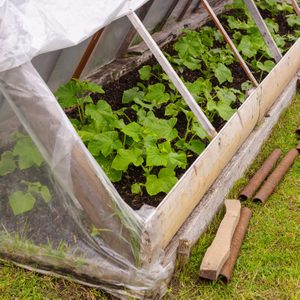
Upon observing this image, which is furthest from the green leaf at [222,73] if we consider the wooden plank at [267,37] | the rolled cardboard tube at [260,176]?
the rolled cardboard tube at [260,176]

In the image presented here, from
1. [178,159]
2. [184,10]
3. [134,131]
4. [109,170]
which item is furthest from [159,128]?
[184,10]

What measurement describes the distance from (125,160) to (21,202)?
618 mm

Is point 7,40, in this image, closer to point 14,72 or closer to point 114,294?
point 14,72

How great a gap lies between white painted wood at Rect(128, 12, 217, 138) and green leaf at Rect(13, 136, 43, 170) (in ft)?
2.92

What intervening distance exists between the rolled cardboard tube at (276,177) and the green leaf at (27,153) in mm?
1559

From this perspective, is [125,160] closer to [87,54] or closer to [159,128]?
[159,128]

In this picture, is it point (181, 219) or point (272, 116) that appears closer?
point (181, 219)

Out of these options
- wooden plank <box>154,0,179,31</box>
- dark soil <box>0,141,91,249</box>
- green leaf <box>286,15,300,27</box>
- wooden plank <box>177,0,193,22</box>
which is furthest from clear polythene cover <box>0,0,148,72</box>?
green leaf <box>286,15,300,27</box>

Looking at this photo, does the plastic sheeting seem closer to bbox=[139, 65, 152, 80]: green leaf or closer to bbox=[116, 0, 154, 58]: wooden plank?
bbox=[139, 65, 152, 80]: green leaf

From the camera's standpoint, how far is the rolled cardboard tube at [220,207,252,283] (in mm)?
2818

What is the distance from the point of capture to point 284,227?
3.26 metres

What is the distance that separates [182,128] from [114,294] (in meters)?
1.35

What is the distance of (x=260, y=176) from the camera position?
141 inches

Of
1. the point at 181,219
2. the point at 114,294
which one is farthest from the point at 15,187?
the point at 181,219
